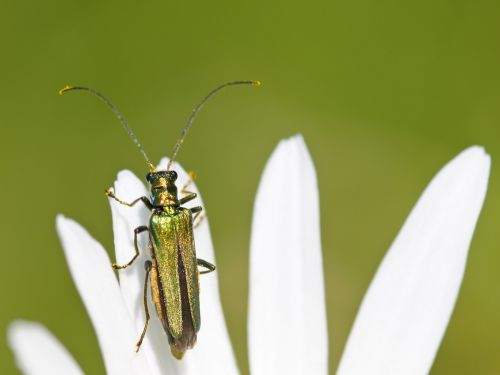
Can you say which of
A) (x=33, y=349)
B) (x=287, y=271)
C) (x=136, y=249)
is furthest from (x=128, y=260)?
(x=33, y=349)

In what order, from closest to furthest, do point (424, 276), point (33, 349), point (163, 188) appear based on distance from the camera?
point (33, 349) → point (424, 276) → point (163, 188)

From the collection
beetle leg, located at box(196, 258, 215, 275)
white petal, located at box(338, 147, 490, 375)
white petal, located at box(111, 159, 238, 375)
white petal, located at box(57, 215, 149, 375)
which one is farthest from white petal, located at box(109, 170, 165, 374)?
white petal, located at box(338, 147, 490, 375)

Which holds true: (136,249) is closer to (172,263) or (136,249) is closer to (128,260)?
(128,260)

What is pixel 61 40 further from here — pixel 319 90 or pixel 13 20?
pixel 319 90

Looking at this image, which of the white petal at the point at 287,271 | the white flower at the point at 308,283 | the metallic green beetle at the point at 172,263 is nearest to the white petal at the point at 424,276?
the white flower at the point at 308,283

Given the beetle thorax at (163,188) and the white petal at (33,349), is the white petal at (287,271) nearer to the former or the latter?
the beetle thorax at (163,188)

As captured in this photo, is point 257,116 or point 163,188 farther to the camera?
point 257,116
